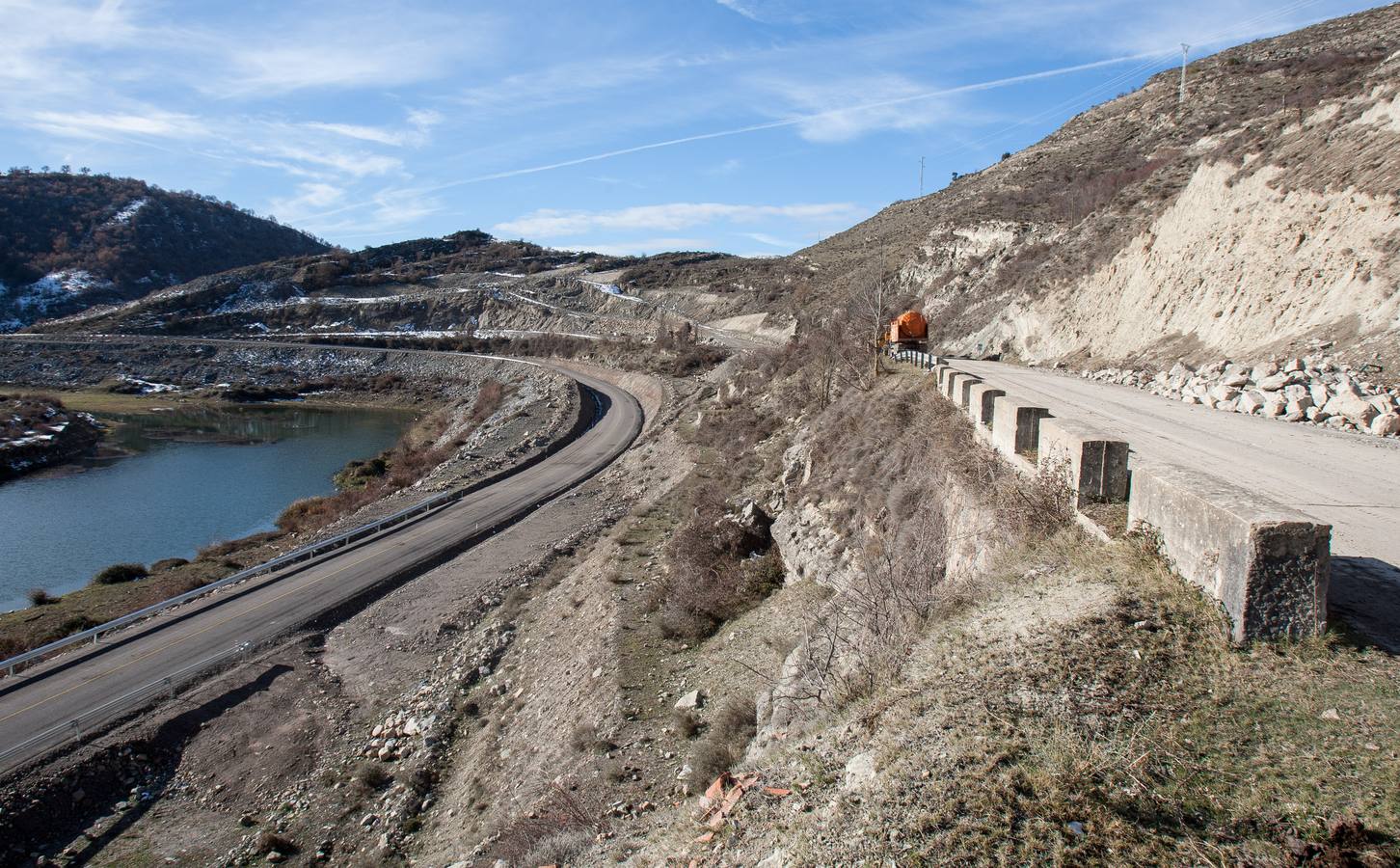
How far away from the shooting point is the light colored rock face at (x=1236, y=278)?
17.5 metres

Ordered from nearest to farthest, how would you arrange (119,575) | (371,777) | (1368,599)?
(1368,599) → (371,777) → (119,575)

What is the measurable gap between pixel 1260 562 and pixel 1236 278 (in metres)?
20.6

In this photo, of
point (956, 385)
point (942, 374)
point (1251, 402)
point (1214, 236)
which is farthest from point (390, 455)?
point (1251, 402)

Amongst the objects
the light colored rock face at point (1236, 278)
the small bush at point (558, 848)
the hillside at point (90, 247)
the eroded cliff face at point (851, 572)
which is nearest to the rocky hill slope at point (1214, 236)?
the light colored rock face at point (1236, 278)

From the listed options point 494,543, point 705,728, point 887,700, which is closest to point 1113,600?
point 887,700

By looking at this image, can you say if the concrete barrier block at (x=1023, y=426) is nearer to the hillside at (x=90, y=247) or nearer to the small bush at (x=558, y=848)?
the small bush at (x=558, y=848)

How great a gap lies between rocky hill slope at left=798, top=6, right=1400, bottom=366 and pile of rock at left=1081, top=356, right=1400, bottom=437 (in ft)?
3.55

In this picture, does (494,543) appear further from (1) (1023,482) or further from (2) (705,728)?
(1) (1023,482)

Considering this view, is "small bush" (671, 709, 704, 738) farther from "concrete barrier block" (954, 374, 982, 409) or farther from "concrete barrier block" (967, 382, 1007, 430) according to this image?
"concrete barrier block" (954, 374, 982, 409)

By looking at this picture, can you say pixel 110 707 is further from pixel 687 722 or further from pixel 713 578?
pixel 687 722

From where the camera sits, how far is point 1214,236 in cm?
2411

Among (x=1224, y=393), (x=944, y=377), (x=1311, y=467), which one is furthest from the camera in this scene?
(x=944, y=377)

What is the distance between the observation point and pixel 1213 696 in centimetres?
515

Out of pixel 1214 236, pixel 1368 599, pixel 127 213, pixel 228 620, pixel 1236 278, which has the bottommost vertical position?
pixel 228 620
